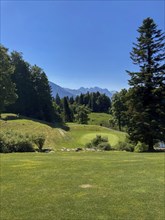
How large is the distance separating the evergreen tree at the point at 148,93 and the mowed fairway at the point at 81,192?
12839mm

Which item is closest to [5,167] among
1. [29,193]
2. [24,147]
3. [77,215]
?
[29,193]

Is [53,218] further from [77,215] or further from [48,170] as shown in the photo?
[48,170]

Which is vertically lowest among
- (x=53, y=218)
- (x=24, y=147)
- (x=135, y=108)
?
(x=53, y=218)

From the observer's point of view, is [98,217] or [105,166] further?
[105,166]

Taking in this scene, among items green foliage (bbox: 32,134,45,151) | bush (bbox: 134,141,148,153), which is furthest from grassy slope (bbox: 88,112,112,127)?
green foliage (bbox: 32,134,45,151)

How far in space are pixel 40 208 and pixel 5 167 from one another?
5.72 m

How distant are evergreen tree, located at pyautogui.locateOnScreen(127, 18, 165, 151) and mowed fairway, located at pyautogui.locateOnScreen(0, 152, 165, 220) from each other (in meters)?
12.8

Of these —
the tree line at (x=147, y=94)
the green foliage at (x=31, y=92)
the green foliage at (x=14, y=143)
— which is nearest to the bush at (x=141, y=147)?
the tree line at (x=147, y=94)

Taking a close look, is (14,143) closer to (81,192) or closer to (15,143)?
(15,143)

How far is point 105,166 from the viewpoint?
13992 mm

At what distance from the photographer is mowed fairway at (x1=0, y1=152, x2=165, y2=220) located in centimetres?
778

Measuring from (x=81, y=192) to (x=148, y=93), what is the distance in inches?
787

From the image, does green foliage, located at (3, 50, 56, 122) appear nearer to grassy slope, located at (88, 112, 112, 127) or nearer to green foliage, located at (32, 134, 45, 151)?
grassy slope, located at (88, 112, 112, 127)

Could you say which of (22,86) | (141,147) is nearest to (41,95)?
(22,86)
